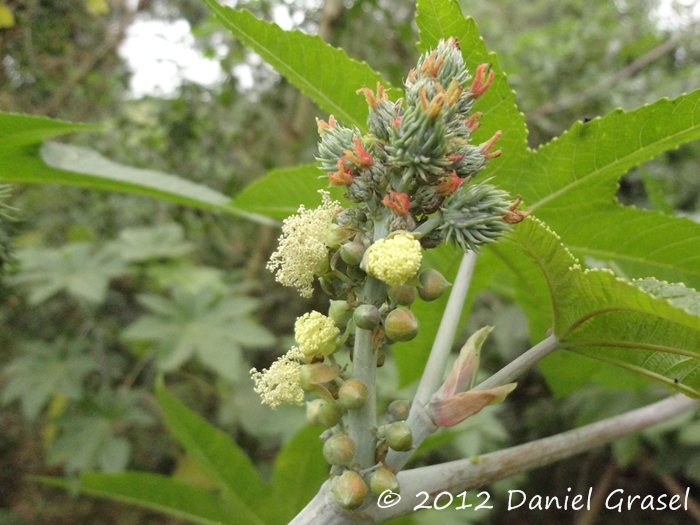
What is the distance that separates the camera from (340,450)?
2.36 ft

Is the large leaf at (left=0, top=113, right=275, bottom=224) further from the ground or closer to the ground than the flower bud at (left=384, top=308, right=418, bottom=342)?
further from the ground

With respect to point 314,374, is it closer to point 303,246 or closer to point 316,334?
point 316,334

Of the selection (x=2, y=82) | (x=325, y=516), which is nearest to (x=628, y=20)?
(x=2, y=82)

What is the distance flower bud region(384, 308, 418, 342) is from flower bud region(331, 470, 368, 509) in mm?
196

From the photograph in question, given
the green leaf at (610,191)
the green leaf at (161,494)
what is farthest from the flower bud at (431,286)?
the green leaf at (161,494)

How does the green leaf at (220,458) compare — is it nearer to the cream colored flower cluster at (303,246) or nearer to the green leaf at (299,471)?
the green leaf at (299,471)

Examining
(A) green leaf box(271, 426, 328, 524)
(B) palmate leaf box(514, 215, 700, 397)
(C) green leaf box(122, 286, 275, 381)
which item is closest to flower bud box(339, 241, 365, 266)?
(B) palmate leaf box(514, 215, 700, 397)

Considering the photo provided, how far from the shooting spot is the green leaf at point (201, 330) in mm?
2604

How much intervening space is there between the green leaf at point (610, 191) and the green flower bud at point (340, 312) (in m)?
0.60

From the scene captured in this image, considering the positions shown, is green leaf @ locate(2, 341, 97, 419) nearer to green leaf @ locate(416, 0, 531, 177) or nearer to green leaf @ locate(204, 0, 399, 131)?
green leaf @ locate(204, 0, 399, 131)

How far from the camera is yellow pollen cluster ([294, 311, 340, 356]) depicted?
2.40 feet

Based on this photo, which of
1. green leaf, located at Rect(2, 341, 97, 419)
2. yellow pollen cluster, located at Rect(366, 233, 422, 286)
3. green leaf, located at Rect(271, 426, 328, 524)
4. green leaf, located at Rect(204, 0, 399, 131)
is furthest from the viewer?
green leaf, located at Rect(2, 341, 97, 419)

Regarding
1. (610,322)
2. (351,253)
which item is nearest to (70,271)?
(351,253)

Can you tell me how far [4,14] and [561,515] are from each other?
12.3ft
